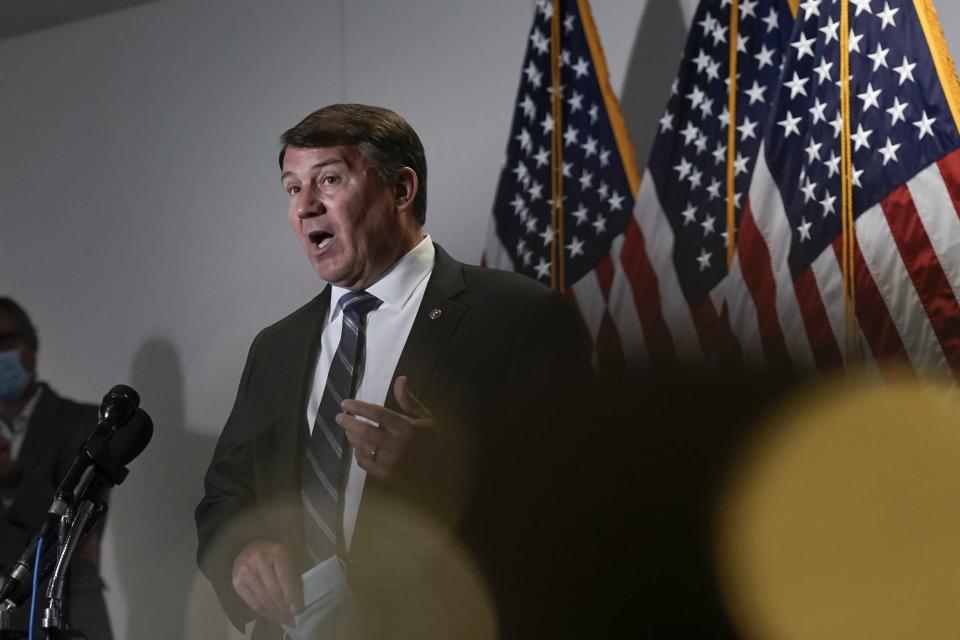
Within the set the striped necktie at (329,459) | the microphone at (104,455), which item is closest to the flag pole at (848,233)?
the striped necktie at (329,459)

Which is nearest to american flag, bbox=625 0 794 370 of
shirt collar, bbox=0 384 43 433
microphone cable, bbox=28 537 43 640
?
microphone cable, bbox=28 537 43 640

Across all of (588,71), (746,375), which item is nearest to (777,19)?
(588,71)

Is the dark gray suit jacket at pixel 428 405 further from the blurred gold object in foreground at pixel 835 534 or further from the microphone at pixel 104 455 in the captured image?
the blurred gold object in foreground at pixel 835 534

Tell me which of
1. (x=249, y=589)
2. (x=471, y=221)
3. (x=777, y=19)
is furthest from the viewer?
(x=471, y=221)

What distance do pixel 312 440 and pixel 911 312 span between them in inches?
53.7

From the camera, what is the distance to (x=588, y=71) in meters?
3.01

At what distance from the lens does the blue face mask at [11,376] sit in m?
3.39

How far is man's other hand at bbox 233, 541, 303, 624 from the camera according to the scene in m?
1.56

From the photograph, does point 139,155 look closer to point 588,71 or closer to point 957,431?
point 588,71

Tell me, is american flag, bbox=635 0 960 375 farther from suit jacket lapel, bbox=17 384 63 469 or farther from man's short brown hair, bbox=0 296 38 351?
man's short brown hair, bbox=0 296 38 351

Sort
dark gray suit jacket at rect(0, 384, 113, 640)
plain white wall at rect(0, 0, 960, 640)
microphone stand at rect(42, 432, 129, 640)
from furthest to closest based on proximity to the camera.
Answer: plain white wall at rect(0, 0, 960, 640)
dark gray suit jacket at rect(0, 384, 113, 640)
microphone stand at rect(42, 432, 129, 640)

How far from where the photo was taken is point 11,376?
341 cm

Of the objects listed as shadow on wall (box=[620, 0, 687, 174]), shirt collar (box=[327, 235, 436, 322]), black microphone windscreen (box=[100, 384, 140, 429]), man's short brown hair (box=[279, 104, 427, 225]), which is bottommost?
black microphone windscreen (box=[100, 384, 140, 429])

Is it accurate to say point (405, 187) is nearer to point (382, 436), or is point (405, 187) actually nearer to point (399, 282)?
point (399, 282)
